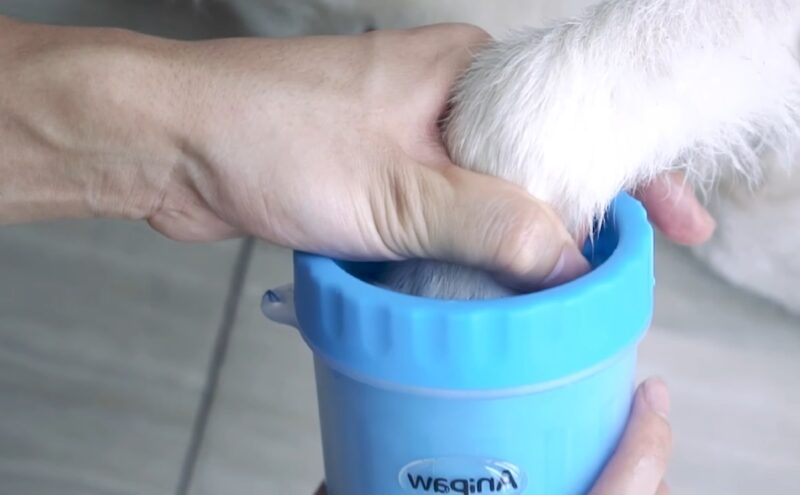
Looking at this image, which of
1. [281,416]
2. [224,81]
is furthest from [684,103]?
[281,416]

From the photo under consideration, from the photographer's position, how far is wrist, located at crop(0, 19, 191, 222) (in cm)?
42

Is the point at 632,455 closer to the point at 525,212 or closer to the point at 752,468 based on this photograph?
the point at 525,212

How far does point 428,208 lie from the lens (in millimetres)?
376

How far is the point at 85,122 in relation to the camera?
1.42 ft

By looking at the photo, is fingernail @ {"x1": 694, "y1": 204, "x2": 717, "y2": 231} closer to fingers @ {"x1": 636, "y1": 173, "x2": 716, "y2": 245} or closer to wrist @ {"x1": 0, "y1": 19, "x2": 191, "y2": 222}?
fingers @ {"x1": 636, "y1": 173, "x2": 716, "y2": 245}

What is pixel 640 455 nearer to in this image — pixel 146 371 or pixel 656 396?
pixel 656 396

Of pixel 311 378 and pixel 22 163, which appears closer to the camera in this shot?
pixel 22 163

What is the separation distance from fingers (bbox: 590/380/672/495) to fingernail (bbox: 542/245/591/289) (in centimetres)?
8

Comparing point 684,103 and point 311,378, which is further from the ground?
point 684,103

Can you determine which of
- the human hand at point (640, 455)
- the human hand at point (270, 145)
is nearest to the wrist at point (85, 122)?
the human hand at point (270, 145)

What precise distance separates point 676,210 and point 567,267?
14 cm

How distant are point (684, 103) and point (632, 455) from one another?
0.14m

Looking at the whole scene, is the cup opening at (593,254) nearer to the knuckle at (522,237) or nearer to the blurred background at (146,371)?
the knuckle at (522,237)

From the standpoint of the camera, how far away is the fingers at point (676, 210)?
459mm
